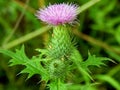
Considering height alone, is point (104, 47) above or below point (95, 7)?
below

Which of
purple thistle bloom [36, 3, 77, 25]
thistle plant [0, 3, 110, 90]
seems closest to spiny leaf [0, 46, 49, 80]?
thistle plant [0, 3, 110, 90]

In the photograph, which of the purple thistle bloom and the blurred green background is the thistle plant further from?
the blurred green background

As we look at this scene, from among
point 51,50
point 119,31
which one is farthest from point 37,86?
point 51,50

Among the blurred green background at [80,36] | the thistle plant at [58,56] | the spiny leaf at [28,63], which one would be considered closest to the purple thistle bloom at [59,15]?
the thistle plant at [58,56]

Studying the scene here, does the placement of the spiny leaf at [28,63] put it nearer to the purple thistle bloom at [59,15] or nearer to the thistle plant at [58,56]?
the thistle plant at [58,56]

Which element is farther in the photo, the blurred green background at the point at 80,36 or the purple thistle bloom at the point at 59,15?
the blurred green background at the point at 80,36

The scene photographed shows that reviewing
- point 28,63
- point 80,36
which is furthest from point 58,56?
point 80,36

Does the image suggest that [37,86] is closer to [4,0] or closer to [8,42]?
[8,42]
